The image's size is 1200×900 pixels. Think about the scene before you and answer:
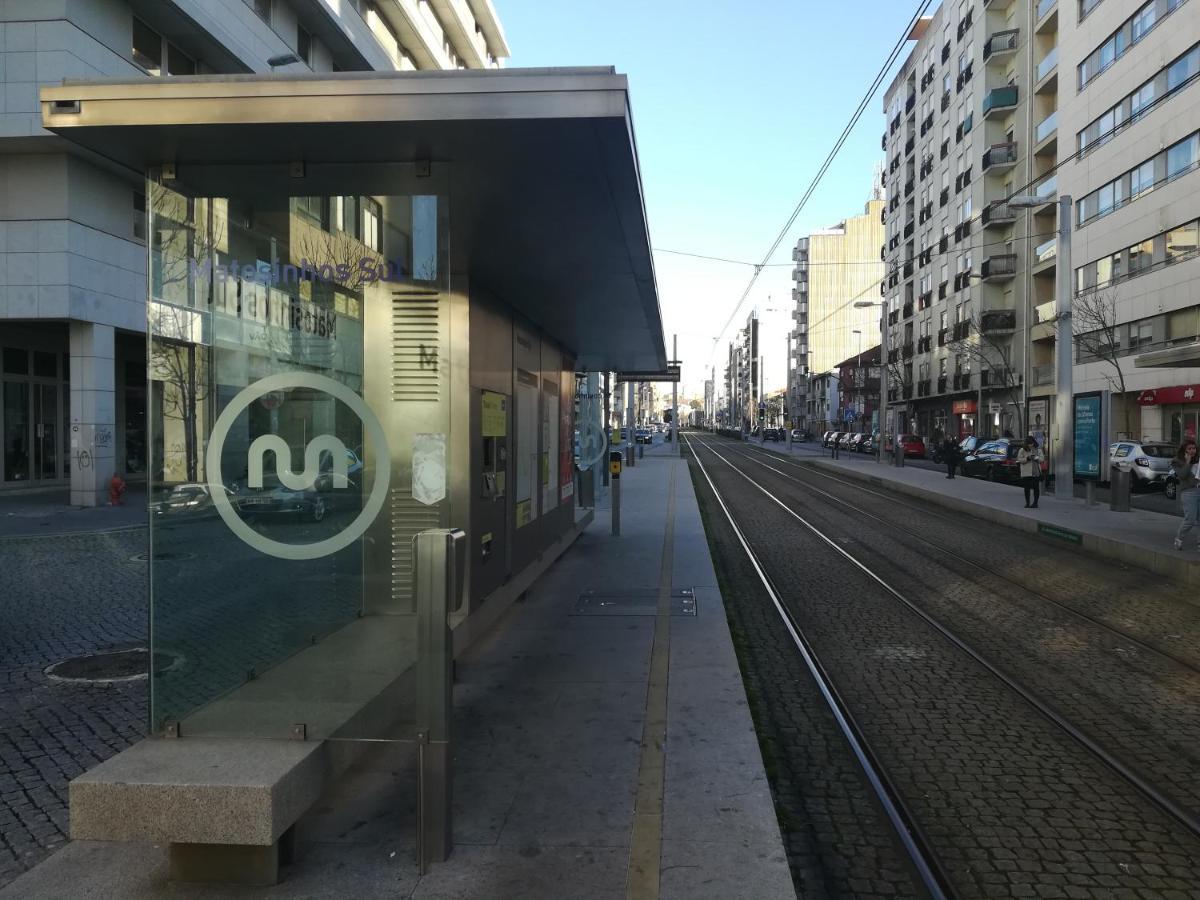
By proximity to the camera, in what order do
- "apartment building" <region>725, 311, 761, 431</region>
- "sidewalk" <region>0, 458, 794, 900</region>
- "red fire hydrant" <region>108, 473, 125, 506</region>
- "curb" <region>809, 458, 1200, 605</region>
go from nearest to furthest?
"sidewalk" <region>0, 458, 794, 900</region> → "curb" <region>809, 458, 1200, 605</region> → "red fire hydrant" <region>108, 473, 125, 506</region> → "apartment building" <region>725, 311, 761, 431</region>

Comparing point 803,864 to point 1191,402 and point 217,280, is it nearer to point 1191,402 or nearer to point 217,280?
point 217,280

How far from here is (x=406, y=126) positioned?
4.16 m

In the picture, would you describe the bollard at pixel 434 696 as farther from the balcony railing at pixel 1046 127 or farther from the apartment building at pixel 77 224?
the balcony railing at pixel 1046 127

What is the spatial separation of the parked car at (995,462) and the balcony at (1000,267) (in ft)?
54.3

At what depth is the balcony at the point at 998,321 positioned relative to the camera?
1839 inches

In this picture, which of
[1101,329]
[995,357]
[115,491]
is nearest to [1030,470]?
[1101,329]

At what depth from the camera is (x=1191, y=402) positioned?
98.8 ft

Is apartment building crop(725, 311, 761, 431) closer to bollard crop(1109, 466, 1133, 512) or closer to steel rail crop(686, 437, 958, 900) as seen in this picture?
bollard crop(1109, 466, 1133, 512)

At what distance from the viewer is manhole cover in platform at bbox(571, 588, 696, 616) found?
882cm

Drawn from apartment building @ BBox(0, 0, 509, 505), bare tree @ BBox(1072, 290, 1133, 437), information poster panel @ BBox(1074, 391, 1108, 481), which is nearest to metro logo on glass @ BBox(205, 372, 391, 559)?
apartment building @ BBox(0, 0, 509, 505)

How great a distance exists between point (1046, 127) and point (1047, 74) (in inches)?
94.1

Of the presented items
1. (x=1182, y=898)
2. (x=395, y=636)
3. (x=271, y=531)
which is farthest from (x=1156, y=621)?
(x=271, y=531)

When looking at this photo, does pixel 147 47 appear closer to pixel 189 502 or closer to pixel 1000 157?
pixel 189 502

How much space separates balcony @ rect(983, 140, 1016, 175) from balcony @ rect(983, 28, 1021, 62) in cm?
461
